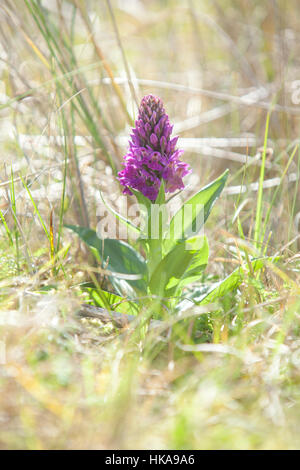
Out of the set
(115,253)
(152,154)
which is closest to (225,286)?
(115,253)

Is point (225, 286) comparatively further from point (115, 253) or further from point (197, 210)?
point (115, 253)

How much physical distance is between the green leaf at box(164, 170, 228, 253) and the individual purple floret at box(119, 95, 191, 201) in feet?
0.35

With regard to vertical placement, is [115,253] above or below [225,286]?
above

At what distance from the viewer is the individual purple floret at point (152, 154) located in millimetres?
1437

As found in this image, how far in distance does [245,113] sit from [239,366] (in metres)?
2.97

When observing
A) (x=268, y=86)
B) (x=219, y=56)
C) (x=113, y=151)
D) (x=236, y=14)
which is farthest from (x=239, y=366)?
(x=219, y=56)

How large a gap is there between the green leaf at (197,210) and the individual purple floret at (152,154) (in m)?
0.11

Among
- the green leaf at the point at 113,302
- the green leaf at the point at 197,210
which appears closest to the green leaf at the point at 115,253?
the green leaf at the point at 113,302

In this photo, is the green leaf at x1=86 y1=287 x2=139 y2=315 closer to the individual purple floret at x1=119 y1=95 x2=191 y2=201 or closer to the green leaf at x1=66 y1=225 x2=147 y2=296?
the green leaf at x1=66 y1=225 x2=147 y2=296

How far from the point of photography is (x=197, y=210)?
5.10 feet

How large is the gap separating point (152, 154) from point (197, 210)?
0.93 feet

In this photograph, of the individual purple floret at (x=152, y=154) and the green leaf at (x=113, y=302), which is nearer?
the individual purple floret at (x=152, y=154)

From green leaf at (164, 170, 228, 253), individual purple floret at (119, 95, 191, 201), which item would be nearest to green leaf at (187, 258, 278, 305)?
green leaf at (164, 170, 228, 253)

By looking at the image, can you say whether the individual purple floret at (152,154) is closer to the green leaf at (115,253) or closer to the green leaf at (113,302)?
the green leaf at (115,253)
